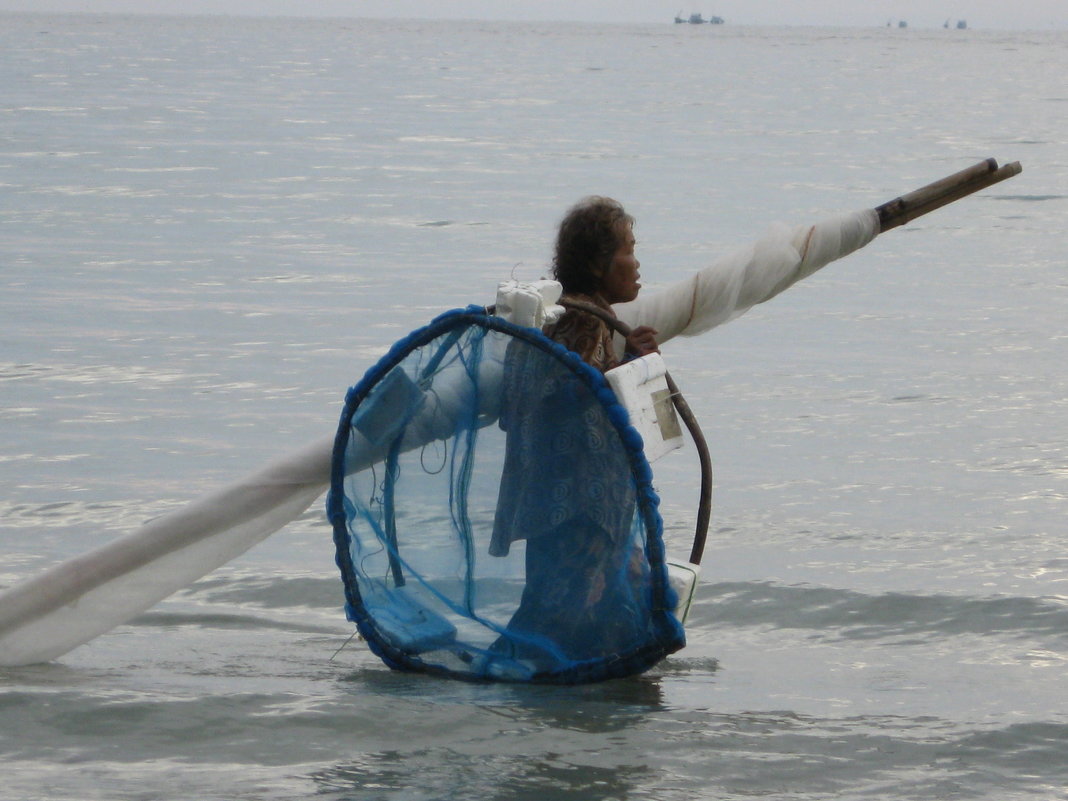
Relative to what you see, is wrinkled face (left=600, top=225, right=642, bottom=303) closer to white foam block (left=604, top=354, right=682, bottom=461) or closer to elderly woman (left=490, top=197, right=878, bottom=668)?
elderly woman (left=490, top=197, right=878, bottom=668)

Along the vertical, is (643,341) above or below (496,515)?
above

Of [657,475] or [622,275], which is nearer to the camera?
[622,275]

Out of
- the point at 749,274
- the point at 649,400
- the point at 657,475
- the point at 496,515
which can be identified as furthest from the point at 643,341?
the point at 657,475

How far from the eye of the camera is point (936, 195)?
4766 mm

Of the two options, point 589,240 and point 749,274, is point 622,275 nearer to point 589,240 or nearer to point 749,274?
point 589,240

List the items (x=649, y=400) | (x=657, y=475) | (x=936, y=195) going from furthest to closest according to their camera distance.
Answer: (x=657, y=475), (x=936, y=195), (x=649, y=400)

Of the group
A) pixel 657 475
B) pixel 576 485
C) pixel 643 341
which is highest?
pixel 643 341

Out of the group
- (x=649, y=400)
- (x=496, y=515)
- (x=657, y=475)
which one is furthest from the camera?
(x=657, y=475)

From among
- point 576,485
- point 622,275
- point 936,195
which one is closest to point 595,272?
point 622,275

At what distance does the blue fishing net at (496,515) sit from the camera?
162 inches

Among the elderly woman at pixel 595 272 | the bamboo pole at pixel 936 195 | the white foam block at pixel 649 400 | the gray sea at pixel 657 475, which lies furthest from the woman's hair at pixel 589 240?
the gray sea at pixel 657 475

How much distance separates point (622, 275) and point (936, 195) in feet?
3.61

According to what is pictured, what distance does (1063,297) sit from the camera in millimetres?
13219

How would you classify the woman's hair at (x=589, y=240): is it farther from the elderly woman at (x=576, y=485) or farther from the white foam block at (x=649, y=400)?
the white foam block at (x=649, y=400)
